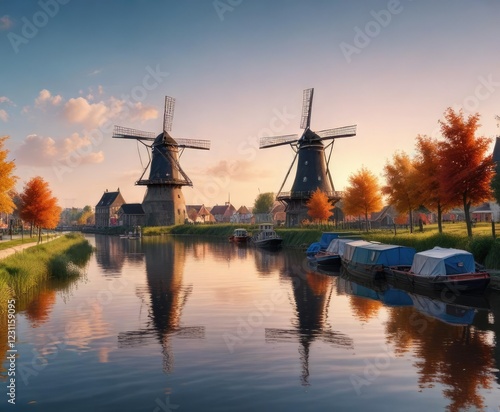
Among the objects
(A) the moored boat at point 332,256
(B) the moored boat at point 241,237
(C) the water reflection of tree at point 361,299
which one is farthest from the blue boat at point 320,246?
(B) the moored boat at point 241,237

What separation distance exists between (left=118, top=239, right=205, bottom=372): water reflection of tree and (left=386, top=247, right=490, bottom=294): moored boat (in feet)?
48.7

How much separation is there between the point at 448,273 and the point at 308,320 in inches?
428

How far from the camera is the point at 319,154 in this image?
79062 mm

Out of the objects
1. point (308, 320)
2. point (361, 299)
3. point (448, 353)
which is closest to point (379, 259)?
point (361, 299)

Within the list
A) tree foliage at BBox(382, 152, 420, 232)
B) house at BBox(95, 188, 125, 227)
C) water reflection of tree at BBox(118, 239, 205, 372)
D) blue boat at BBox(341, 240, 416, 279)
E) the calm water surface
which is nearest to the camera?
the calm water surface

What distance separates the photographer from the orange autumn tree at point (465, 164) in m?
34.2

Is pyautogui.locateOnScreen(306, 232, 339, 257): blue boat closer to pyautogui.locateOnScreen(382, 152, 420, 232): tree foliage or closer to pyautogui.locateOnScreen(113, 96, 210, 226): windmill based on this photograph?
pyautogui.locateOnScreen(382, 152, 420, 232): tree foliage

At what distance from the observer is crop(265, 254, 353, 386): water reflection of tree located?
54.3 ft

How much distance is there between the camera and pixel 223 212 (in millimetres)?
173125

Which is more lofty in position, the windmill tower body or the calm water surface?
the windmill tower body

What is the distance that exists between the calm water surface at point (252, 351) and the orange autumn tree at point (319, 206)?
140 ft

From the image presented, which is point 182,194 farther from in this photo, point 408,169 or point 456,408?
point 456,408

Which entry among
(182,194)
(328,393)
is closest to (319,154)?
(182,194)

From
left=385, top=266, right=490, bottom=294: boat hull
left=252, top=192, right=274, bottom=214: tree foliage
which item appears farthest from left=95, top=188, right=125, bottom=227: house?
left=385, top=266, right=490, bottom=294: boat hull
